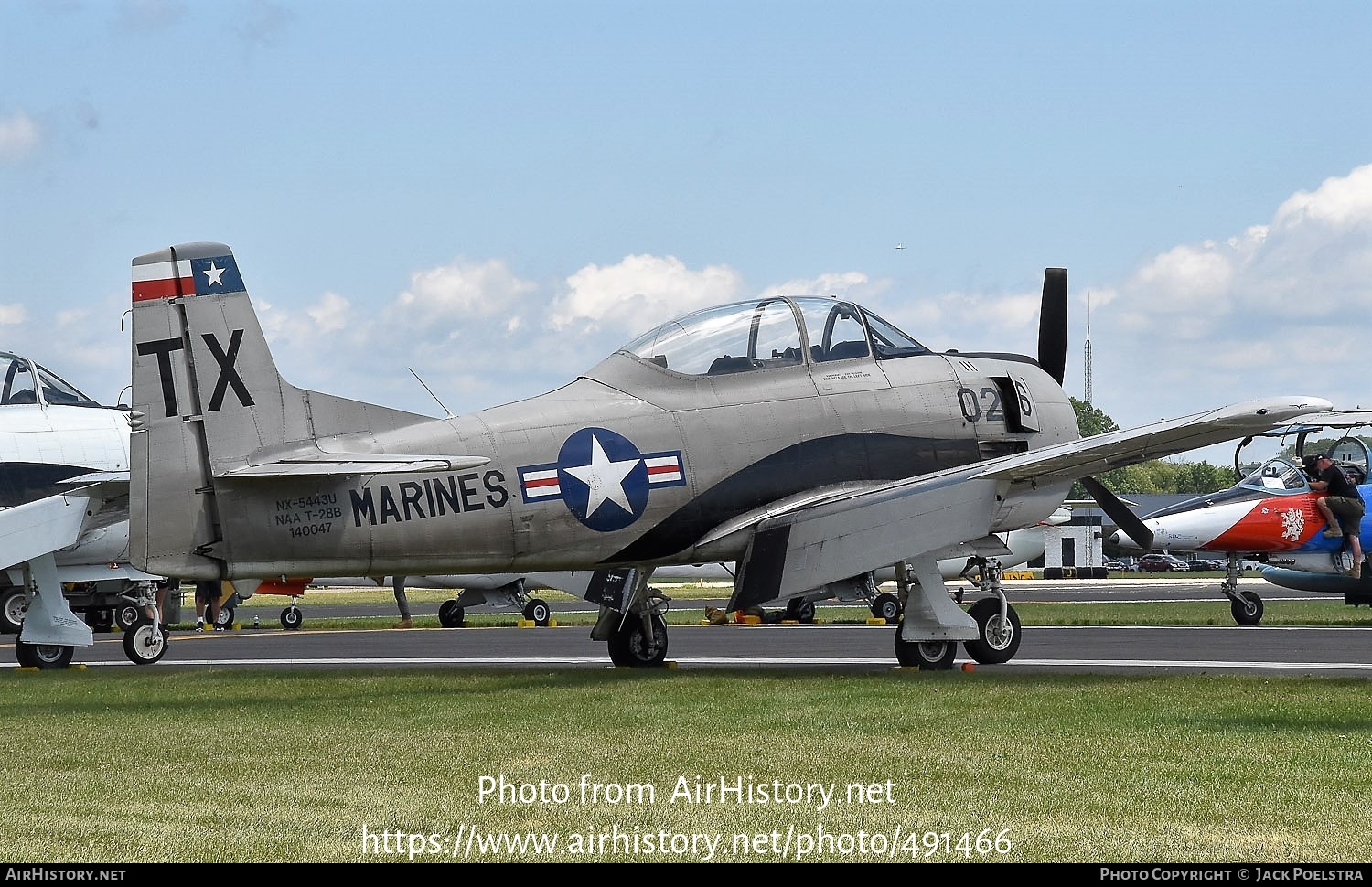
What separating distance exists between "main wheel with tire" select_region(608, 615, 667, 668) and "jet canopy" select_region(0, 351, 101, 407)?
7712 mm

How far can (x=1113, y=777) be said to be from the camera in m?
7.25

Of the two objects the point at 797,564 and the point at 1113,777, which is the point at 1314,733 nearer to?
the point at 1113,777


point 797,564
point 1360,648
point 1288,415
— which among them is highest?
point 1288,415

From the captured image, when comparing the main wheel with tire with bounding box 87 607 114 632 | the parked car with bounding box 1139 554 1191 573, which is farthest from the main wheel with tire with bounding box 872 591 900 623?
the parked car with bounding box 1139 554 1191 573

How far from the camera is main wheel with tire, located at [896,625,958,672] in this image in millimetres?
14133

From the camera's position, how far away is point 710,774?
7.55 m

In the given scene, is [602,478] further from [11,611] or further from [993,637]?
[11,611]

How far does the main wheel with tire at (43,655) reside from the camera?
17.3 m

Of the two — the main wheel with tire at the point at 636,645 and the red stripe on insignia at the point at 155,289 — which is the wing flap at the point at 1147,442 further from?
the red stripe on insignia at the point at 155,289

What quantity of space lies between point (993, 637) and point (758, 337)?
386 centimetres

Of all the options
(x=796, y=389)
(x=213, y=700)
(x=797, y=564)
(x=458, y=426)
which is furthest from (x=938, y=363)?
(x=213, y=700)

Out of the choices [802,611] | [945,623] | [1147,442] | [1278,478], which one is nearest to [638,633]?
[945,623]

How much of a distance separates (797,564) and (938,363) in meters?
2.94

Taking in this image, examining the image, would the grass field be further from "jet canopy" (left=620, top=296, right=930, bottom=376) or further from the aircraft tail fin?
"jet canopy" (left=620, top=296, right=930, bottom=376)
